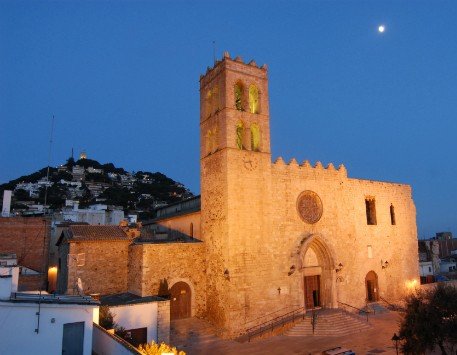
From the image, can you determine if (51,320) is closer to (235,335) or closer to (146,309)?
(146,309)

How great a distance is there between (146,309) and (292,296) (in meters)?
9.68

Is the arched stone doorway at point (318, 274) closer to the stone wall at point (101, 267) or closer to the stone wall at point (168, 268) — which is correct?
the stone wall at point (168, 268)

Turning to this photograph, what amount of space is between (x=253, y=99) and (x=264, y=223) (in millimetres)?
8505

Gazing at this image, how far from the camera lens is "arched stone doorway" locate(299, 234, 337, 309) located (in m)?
24.3

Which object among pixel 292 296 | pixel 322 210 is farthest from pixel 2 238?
pixel 322 210

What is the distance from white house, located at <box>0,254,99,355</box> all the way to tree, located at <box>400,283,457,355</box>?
39.0 feet

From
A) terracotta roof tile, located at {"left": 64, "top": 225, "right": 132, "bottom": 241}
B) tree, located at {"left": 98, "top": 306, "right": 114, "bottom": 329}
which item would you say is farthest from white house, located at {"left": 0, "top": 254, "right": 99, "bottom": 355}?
terracotta roof tile, located at {"left": 64, "top": 225, "right": 132, "bottom": 241}

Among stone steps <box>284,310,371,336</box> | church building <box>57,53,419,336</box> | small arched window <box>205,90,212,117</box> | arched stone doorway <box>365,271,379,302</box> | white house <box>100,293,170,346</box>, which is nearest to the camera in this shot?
white house <box>100,293,170,346</box>

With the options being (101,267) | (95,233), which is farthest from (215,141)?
(101,267)

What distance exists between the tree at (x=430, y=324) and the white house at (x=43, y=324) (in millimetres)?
11891

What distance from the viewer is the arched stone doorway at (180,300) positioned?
21297 millimetres

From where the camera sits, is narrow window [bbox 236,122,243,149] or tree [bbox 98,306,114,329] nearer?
tree [bbox 98,306,114,329]

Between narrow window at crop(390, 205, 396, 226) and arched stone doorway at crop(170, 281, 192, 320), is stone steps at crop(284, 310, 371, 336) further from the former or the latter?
narrow window at crop(390, 205, 396, 226)

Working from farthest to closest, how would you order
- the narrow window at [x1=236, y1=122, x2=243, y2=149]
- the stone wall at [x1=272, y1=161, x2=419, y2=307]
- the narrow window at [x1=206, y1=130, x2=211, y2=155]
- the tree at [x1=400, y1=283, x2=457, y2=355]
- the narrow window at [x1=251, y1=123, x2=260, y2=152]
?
the narrow window at [x1=206, y1=130, x2=211, y2=155], the stone wall at [x1=272, y1=161, x2=419, y2=307], the narrow window at [x1=251, y1=123, x2=260, y2=152], the narrow window at [x1=236, y1=122, x2=243, y2=149], the tree at [x1=400, y1=283, x2=457, y2=355]
